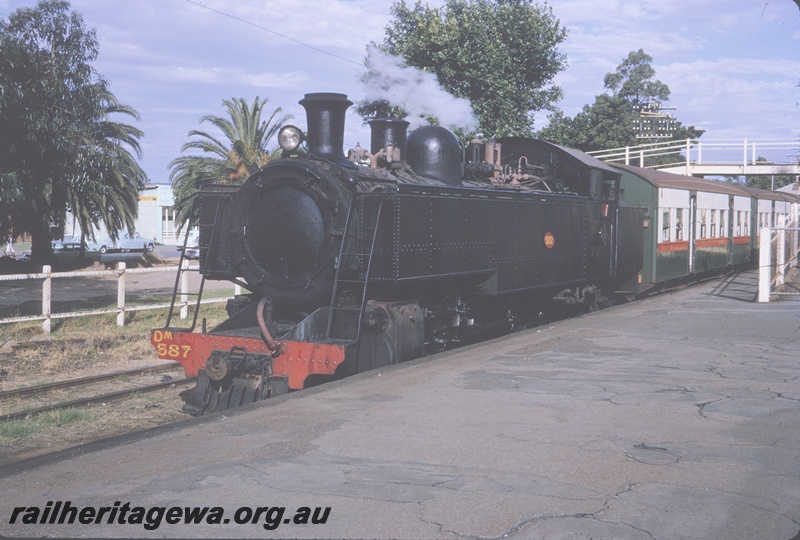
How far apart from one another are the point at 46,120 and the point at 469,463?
48.7ft

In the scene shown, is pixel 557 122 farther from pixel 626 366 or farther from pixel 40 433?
pixel 40 433

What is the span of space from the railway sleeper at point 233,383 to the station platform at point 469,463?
596 millimetres

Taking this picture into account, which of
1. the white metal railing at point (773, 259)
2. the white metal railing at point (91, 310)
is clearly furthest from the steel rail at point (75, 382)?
the white metal railing at point (773, 259)

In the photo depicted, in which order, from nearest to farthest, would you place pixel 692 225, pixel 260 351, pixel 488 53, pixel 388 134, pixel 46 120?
pixel 260 351, pixel 388 134, pixel 46 120, pixel 692 225, pixel 488 53

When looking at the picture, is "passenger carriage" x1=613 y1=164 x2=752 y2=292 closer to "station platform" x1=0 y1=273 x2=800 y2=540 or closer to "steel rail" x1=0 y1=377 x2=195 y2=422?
"station platform" x1=0 y1=273 x2=800 y2=540

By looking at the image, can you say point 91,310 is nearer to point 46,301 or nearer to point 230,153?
point 46,301

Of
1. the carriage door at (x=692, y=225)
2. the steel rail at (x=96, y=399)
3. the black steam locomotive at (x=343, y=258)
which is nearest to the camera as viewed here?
the black steam locomotive at (x=343, y=258)

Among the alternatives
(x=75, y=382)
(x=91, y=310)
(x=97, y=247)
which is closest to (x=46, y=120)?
(x=91, y=310)

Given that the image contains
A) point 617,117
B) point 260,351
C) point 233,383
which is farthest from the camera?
point 617,117

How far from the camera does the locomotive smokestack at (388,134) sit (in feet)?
31.0

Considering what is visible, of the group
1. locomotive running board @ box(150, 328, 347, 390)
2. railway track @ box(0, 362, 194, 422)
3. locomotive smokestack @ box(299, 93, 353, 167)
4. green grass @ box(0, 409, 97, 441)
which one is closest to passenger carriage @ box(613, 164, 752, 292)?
locomotive smokestack @ box(299, 93, 353, 167)

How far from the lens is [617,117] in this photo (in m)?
58.6

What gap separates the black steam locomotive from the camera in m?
7.81

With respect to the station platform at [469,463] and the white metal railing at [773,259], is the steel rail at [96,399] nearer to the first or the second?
the station platform at [469,463]
